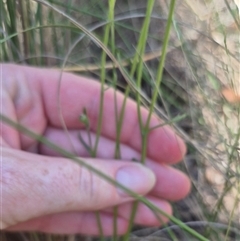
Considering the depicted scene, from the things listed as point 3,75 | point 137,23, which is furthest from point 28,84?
point 137,23

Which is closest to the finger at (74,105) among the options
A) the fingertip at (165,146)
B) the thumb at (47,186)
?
the fingertip at (165,146)

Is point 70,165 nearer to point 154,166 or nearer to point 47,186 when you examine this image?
point 47,186

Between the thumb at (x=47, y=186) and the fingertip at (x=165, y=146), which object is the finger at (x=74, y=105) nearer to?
the fingertip at (x=165, y=146)

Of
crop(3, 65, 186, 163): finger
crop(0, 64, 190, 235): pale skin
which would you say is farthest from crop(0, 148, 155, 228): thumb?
crop(3, 65, 186, 163): finger

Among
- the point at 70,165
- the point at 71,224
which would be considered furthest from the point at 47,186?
the point at 71,224

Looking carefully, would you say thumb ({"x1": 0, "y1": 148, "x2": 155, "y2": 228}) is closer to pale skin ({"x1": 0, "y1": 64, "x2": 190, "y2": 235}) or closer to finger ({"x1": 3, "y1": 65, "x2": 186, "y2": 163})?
pale skin ({"x1": 0, "y1": 64, "x2": 190, "y2": 235})

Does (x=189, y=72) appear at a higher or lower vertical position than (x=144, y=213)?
higher

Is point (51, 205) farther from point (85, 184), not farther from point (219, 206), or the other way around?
point (219, 206)
